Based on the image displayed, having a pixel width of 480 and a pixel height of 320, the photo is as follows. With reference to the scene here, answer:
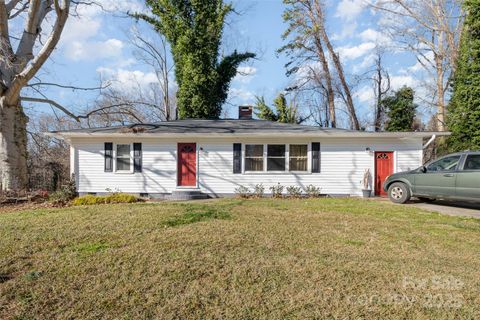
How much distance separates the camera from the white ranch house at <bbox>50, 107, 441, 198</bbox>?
470 inches

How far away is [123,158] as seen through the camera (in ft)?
40.0

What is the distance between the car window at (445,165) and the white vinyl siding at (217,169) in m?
2.81

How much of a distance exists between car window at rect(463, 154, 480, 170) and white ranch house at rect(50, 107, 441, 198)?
352 centimetres

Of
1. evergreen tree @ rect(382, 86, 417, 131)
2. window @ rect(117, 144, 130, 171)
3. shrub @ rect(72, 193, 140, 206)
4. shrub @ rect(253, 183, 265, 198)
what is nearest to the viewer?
shrub @ rect(72, 193, 140, 206)

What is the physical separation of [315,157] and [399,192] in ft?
10.9

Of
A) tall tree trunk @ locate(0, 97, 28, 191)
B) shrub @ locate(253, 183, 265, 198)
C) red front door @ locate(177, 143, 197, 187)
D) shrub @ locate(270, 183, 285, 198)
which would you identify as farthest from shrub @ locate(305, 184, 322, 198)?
tall tree trunk @ locate(0, 97, 28, 191)

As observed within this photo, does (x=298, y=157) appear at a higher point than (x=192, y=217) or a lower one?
higher

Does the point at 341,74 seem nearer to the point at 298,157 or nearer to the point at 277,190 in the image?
the point at 298,157

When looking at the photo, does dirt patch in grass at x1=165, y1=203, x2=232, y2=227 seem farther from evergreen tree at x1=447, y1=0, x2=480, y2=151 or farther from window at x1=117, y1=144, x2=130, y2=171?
evergreen tree at x1=447, y1=0, x2=480, y2=151

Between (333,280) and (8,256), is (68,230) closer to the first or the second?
(8,256)

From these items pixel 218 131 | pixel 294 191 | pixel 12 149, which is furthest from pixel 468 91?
pixel 12 149

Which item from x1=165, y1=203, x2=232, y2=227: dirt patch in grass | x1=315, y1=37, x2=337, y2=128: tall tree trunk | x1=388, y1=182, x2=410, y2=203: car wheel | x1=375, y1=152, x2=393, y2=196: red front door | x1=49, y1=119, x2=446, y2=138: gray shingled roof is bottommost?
x1=165, y1=203, x2=232, y2=227: dirt patch in grass

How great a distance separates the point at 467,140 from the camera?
13.4 meters

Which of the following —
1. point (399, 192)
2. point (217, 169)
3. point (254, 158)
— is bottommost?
point (399, 192)
